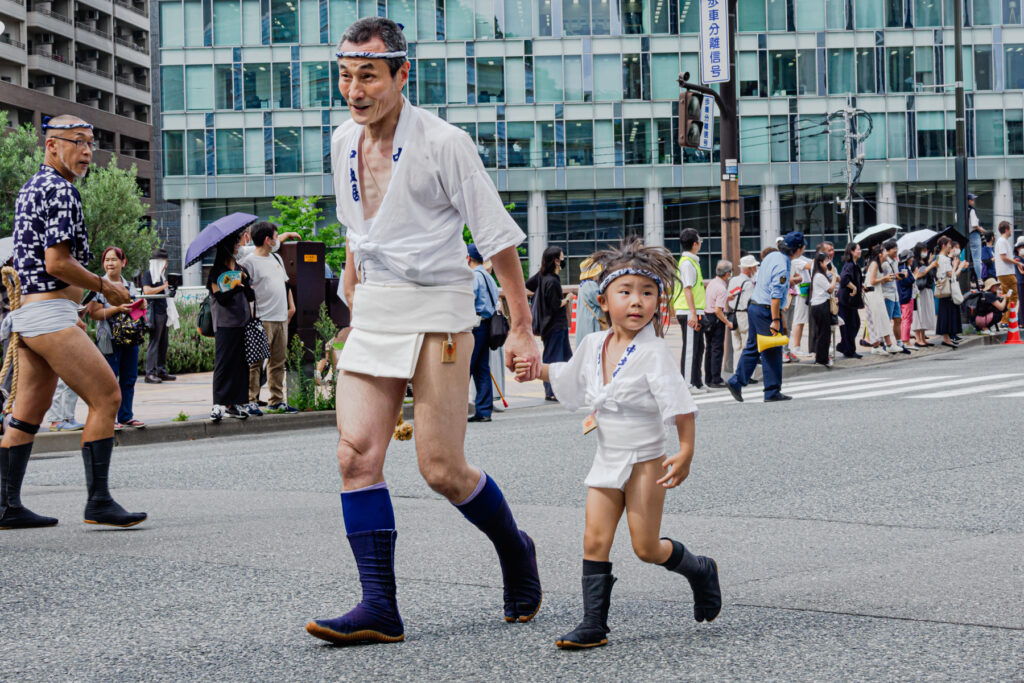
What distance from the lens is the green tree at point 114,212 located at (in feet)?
169

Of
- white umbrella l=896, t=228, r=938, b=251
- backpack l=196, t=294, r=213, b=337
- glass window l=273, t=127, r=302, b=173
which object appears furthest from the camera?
glass window l=273, t=127, r=302, b=173

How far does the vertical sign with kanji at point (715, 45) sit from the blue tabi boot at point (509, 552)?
1651cm

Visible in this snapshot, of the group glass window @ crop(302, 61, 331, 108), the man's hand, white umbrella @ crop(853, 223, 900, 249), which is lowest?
the man's hand

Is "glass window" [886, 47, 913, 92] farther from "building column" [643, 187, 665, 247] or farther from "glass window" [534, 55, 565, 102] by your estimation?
"glass window" [534, 55, 565, 102]

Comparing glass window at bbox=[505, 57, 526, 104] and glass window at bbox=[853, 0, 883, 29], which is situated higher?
glass window at bbox=[853, 0, 883, 29]

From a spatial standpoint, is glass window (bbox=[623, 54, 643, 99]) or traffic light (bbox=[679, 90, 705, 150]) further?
glass window (bbox=[623, 54, 643, 99])

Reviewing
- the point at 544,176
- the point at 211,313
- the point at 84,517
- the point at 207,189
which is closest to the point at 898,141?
the point at 544,176

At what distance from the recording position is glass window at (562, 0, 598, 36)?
61406 millimetres

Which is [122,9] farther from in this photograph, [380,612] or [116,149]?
[380,612]

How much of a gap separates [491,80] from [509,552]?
58.7 m

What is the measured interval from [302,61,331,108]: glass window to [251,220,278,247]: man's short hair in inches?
1964

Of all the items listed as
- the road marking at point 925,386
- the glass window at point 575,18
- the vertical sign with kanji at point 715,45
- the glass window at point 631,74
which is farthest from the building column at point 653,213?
the road marking at point 925,386

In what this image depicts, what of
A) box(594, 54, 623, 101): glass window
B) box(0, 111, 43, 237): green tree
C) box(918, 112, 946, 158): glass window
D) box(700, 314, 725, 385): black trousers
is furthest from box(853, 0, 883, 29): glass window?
box(700, 314, 725, 385): black trousers

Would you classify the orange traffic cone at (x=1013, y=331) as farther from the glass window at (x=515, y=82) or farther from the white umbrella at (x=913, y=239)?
the glass window at (x=515, y=82)
